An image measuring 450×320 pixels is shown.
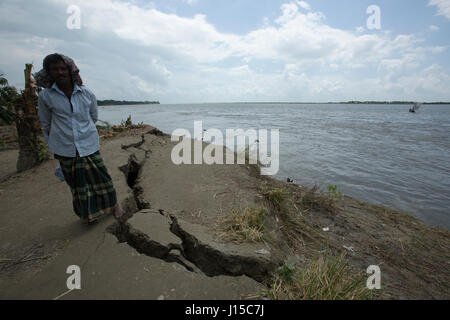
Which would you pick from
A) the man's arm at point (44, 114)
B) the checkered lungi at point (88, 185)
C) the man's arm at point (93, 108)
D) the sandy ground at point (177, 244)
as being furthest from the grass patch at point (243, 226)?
A: the man's arm at point (44, 114)

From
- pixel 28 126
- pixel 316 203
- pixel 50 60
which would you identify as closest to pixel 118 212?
pixel 50 60

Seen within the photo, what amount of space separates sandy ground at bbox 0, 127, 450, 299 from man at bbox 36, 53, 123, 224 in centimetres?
34

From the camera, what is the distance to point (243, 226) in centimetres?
221

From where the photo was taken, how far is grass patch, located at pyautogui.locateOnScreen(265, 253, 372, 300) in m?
Answer: 1.55

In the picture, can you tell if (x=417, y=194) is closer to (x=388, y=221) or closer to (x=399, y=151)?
(x=388, y=221)

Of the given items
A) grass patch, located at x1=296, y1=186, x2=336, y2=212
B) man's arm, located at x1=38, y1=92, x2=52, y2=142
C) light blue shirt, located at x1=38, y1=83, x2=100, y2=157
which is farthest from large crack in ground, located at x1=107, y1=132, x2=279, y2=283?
grass patch, located at x1=296, y1=186, x2=336, y2=212

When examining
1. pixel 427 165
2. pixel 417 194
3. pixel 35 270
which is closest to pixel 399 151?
pixel 427 165

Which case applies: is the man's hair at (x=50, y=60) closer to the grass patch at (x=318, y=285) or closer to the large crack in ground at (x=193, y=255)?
the large crack in ground at (x=193, y=255)

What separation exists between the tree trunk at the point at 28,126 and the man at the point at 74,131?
10.5 feet

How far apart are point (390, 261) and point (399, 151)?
8193 millimetres

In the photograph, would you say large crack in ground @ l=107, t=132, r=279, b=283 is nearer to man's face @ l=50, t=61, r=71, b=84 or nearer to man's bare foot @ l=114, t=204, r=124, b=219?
man's bare foot @ l=114, t=204, r=124, b=219

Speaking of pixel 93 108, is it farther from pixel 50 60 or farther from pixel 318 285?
pixel 318 285

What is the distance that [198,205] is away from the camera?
2.84 metres

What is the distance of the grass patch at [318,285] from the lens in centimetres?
155
